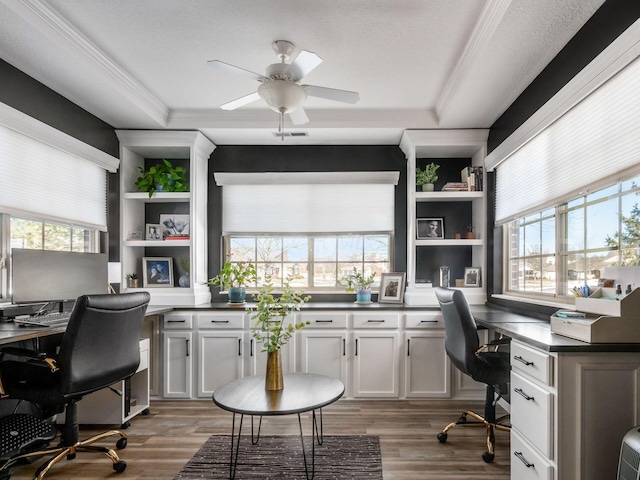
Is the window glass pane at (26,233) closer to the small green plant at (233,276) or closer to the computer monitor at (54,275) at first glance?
the computer monitor at (54,275)

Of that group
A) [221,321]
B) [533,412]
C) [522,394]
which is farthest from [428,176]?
[533,412]

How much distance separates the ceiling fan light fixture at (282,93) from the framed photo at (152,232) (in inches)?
93.9

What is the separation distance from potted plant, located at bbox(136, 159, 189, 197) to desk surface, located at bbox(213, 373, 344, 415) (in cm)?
225

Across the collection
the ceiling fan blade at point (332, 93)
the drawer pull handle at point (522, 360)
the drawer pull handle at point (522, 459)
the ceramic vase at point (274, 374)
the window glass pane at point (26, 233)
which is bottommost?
the drawer pull handle at point (522, 459)

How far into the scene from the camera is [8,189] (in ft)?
9.70

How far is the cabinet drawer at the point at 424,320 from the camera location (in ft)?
12.9

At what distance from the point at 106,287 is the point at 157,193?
110 centimetres

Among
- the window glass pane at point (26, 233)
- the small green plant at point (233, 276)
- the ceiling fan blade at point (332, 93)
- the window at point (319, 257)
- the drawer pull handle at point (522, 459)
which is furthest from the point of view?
A: the window at point (319, 257)

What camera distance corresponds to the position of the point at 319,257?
4.66 m

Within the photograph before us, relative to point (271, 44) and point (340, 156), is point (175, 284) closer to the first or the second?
point (340, 156)

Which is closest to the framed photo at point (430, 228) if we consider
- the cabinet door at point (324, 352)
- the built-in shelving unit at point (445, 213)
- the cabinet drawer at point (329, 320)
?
the built-in shelving unit at point (445, 213)

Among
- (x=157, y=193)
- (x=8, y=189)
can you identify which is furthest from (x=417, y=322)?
(x=8, y=189)

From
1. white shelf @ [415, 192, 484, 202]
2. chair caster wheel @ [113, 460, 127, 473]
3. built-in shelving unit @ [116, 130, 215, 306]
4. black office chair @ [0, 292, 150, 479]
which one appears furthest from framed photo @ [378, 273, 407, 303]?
chair caster wheel @ [113, 460, 127, 473]

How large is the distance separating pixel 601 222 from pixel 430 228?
A: 1.98 meters
